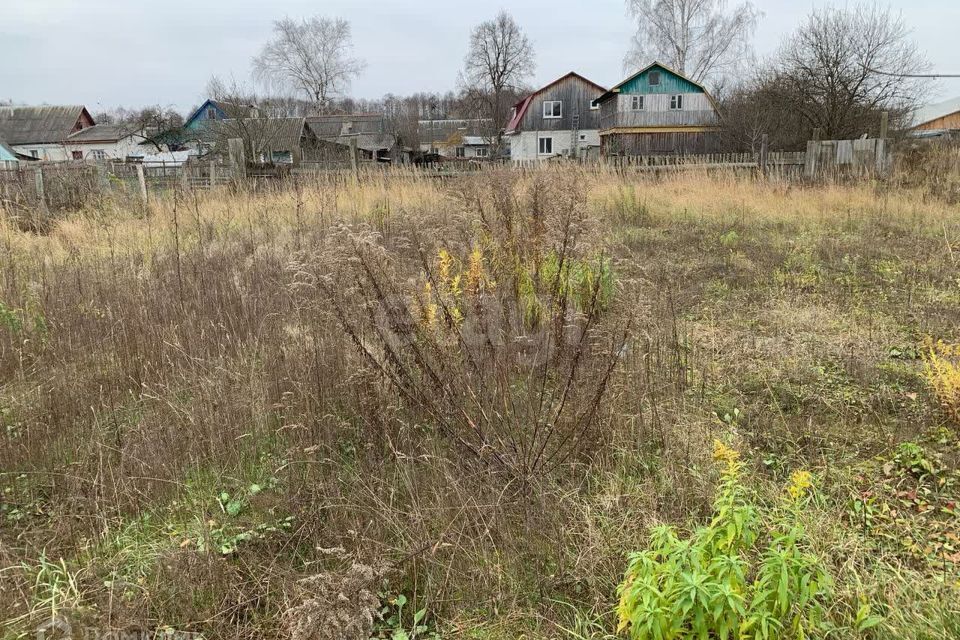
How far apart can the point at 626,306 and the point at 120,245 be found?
5.96 metres

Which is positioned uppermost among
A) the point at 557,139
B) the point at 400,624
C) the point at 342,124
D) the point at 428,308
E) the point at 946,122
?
the point at 342,124

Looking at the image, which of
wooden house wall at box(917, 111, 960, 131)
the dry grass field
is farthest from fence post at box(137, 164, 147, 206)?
wooden house wall at box(917, 111, 960, 131)

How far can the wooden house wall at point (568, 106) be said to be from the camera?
→ 131 ft

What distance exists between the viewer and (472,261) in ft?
9.52

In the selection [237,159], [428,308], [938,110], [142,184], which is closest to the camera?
[428,308]

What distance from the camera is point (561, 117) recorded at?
133 feet

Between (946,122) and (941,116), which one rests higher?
(941,116)

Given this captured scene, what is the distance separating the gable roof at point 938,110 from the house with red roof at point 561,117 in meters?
22.1

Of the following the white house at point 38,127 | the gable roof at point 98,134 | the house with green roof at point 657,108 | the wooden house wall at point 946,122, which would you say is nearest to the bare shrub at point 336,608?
the house with green roof at point 657,108

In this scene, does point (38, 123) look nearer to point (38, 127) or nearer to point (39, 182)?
point (38, 127)

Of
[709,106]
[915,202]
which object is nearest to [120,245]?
[915,202]

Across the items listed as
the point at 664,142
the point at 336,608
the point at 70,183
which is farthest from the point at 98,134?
the point at 336,608

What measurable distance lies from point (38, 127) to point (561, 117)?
148 feet

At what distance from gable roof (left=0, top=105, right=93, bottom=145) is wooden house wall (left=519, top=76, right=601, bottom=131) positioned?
40015 millimetres
